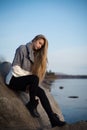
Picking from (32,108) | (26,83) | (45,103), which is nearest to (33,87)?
(26,83)

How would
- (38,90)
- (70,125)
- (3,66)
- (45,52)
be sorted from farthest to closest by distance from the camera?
(3,66) → (45,52) → (38,90) → (70,125)

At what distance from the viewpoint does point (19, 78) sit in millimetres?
6047

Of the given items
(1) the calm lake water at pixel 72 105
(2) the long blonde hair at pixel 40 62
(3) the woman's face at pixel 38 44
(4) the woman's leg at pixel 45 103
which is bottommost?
(1) the calm lake water at pixel 72 105

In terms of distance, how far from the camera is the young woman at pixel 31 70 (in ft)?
19.3

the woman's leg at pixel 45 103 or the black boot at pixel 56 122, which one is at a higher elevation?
the woman's leg at pixel 45 103

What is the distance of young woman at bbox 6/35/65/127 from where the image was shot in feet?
19.3

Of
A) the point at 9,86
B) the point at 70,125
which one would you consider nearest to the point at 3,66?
the point at 9,86

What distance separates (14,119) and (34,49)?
155cm

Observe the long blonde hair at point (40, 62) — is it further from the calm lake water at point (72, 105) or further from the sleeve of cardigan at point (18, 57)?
the calm lake water at point (72, 105)

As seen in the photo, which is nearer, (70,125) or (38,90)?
(70,125)

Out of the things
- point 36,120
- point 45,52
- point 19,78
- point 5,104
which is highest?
point 45,52

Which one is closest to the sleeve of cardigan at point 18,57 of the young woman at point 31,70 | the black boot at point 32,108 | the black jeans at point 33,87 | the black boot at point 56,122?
the young woman at point 31,70

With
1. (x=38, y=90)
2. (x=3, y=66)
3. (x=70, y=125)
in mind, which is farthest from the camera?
(x=3, y=66)

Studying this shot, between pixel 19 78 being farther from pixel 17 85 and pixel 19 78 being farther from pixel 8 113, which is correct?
pixel 8 113
